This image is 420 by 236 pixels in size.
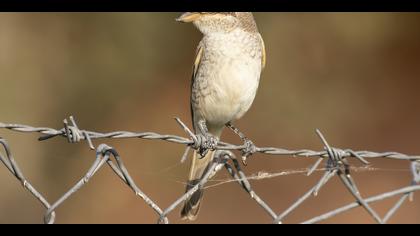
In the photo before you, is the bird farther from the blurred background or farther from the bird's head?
the blurred background

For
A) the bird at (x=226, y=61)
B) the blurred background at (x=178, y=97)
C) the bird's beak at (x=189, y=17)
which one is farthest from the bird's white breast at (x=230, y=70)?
the blurred background at (x=178, y=97)

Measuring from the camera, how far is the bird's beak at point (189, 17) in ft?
13.6

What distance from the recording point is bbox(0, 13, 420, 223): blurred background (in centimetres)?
788

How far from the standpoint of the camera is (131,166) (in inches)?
313

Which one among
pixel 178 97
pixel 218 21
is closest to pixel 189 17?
pixel 218 21

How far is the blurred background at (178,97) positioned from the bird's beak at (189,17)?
3601 millimetres

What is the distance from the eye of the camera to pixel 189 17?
13.8 ft

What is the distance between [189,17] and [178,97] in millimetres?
4454

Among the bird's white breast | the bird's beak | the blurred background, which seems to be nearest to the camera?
the bird's beak

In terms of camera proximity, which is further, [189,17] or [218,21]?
[218,21]

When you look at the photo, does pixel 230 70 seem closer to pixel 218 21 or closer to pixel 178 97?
pixel 218 21

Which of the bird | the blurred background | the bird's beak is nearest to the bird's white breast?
the bird

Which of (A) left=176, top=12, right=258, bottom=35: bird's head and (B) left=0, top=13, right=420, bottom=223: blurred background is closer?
(A) left=176, top=12, right=258, bottom=35: bird's head

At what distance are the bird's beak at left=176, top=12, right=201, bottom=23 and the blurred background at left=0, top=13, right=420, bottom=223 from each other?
3601 millimetres
